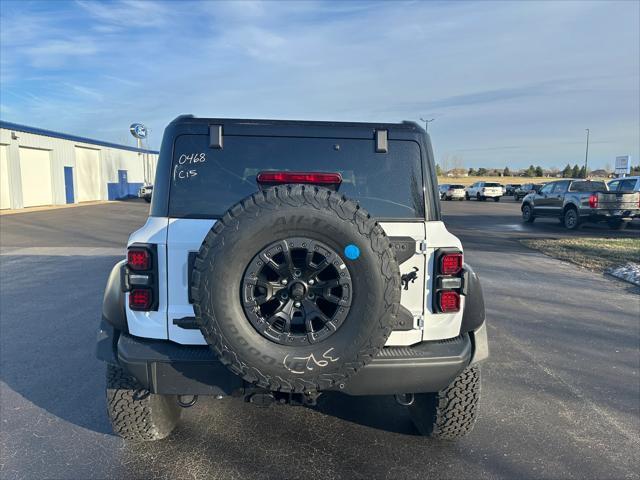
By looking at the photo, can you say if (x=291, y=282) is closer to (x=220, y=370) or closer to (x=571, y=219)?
(x=220, y=370)

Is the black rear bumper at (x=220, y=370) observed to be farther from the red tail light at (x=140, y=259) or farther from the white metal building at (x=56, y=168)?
the white metal building at (x=56, y=168)

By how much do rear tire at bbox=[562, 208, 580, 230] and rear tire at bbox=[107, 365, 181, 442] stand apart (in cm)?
1687

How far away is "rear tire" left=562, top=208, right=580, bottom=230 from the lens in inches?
645

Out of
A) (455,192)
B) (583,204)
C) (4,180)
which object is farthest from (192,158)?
(455,192)

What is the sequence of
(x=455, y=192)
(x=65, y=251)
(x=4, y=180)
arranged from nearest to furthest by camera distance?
(x=65, y=251) < (x=4, y=180) < (x=455, y=192)

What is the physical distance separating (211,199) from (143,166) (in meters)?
49.9

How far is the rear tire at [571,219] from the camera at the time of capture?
16.4 meters

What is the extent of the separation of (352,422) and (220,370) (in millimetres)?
1329

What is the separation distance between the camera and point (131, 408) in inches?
114

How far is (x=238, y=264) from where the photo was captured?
2.23 meters

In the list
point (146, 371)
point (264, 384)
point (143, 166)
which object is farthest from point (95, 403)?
point (143, 166)

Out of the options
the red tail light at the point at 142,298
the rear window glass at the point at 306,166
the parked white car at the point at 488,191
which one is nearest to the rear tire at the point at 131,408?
the red tail light at the point at 142,298

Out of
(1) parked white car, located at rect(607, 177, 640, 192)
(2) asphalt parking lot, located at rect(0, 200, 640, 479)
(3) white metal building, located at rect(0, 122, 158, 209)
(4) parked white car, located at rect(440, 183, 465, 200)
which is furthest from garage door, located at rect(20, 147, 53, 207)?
(4) parked white car, located at rect(440, 183, 465, 200)

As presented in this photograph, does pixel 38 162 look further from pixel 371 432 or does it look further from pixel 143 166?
pixel 371 432
